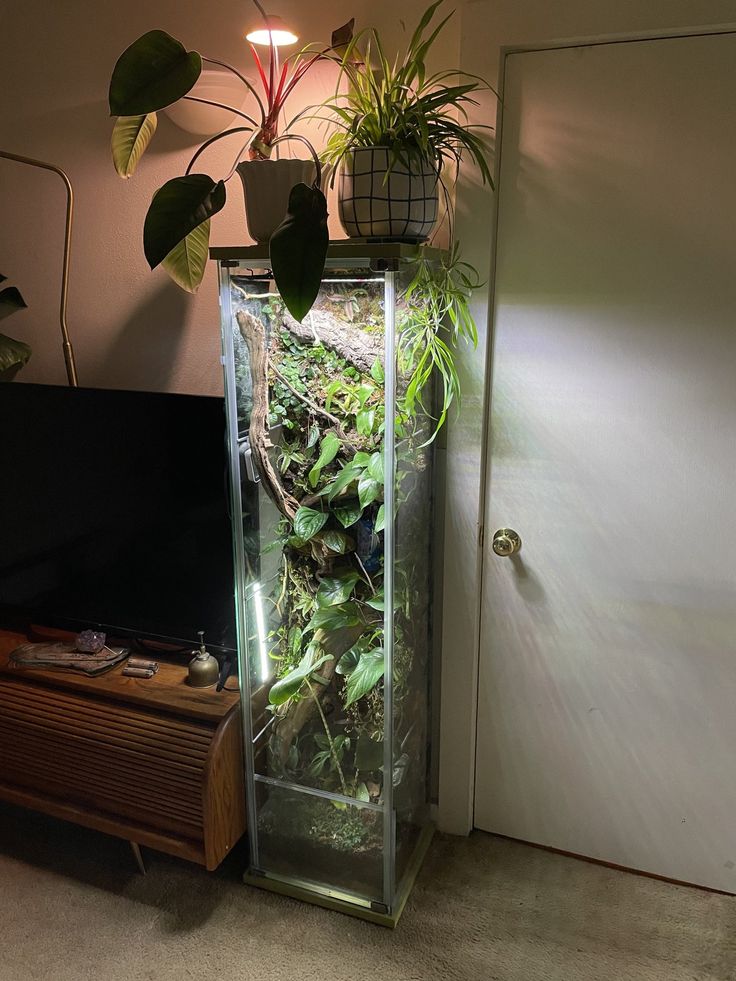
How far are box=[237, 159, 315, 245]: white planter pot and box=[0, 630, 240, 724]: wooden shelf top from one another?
1046 mm

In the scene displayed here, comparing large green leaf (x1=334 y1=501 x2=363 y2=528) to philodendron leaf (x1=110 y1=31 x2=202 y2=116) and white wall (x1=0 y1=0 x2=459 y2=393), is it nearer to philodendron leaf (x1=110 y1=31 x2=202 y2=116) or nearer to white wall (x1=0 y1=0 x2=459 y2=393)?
white wall (x1=0 y1=0 x2=459 y2=393)

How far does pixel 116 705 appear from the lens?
6.44 ft

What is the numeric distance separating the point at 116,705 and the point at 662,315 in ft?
5.03

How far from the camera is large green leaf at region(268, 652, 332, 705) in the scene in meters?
1.81

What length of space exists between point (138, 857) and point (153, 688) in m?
0.43

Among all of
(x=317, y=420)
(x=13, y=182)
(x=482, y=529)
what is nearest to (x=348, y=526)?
(x=317, y=420)

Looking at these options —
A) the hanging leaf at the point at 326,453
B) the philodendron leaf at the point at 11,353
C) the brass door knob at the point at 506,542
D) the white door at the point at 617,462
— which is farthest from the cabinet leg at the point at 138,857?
the philodendron leaf at the point at 11,353

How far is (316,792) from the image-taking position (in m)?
1.91

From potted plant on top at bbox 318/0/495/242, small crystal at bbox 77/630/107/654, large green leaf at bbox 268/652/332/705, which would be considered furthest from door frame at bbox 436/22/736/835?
small crystal at bbox 77/630/107/654

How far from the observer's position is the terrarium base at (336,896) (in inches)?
74.4

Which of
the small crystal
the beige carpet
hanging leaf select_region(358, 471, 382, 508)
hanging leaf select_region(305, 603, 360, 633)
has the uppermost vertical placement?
hanging leaf select_region(358, 471, 382, 508)

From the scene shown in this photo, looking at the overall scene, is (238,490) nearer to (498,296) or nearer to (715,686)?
(498,296)

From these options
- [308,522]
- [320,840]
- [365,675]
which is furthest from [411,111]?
[320,840]

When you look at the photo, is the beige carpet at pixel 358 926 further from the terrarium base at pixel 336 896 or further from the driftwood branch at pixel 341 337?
the driftwood branch at pixel 341 337
